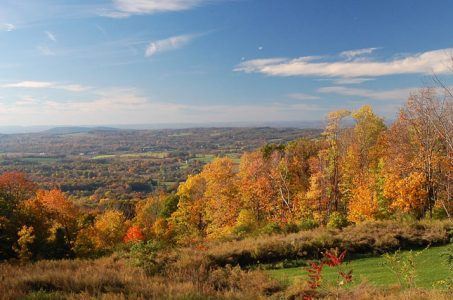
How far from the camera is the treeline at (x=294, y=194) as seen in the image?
27172 millimetres

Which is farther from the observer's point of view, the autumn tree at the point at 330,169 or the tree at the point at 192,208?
the tree at the point at 192,208

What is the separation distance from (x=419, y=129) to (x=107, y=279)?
24.2 m

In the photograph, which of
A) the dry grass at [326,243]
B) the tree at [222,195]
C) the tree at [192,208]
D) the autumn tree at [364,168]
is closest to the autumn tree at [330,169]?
the autumn tree at [364,168]

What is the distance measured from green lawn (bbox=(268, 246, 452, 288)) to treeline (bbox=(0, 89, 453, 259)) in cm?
771

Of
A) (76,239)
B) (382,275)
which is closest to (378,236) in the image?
(382,275)

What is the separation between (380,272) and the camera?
14.3m

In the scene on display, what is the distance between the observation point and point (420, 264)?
14922mm

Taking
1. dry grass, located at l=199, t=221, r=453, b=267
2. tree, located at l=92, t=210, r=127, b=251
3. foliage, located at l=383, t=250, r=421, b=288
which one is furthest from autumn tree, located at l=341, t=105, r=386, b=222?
tree, located at l=92, t=210, r=127, b=251

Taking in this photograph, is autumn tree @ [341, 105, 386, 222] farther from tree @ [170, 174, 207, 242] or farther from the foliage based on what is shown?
the foliage

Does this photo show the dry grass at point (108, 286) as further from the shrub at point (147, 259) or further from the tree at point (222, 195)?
the tree at point (222, 195)

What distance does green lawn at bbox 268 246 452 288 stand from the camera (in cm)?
1255

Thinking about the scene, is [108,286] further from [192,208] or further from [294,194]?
[192,208]

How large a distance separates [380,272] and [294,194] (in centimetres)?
2846

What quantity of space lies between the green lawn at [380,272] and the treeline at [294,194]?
771 centimetres
